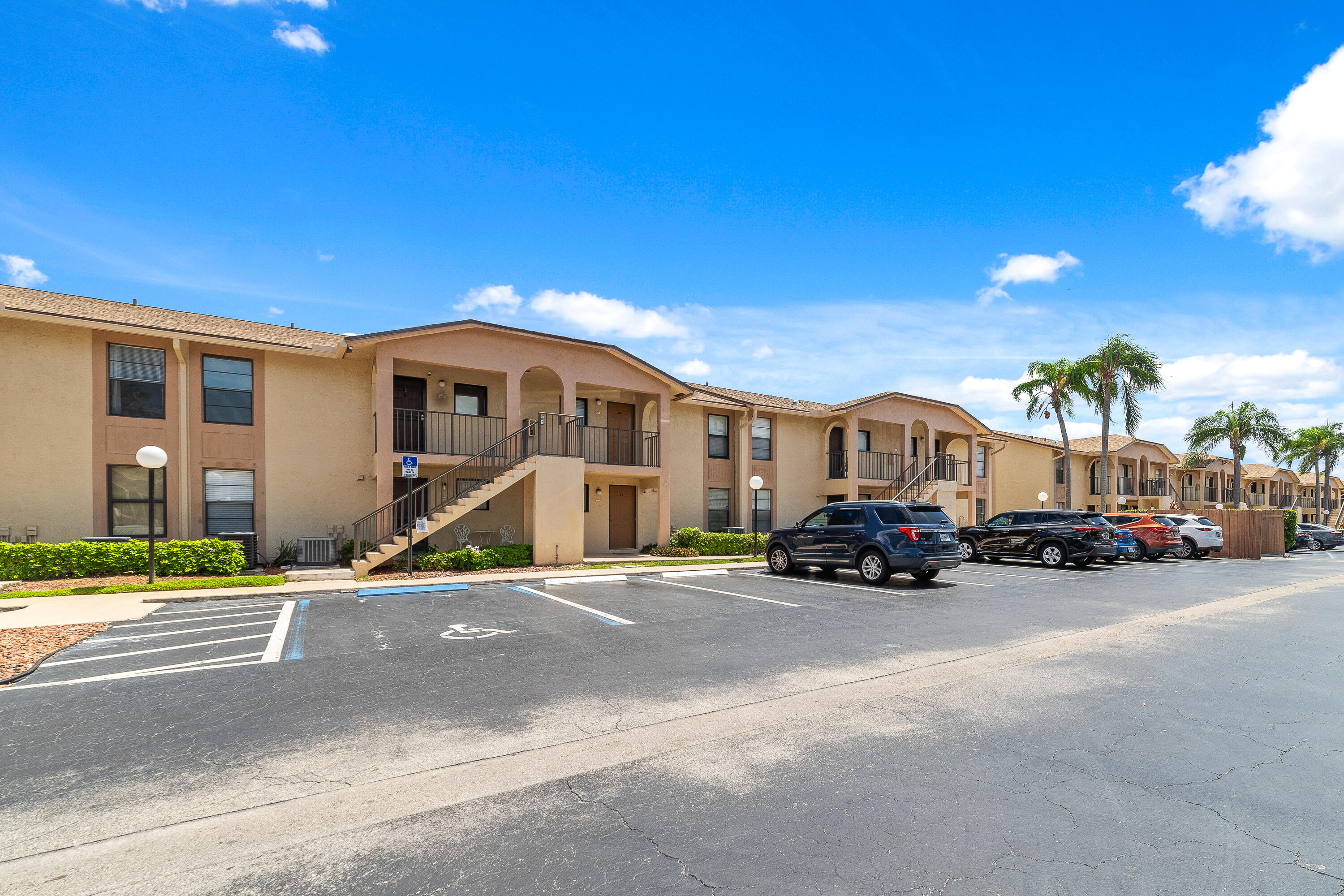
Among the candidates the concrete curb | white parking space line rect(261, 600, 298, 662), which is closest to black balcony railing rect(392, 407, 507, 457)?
the concrete curb

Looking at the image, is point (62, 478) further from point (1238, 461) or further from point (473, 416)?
point (1238, 461)

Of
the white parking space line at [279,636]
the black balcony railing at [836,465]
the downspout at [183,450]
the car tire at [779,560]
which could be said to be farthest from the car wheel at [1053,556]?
the downspout at [183,450]

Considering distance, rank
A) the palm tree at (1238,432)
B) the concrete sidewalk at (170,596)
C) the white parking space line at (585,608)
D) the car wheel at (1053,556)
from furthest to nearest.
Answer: the palm tree at (1238,432)
the car wheel at (1053,556)
the white parking space line at (585,608)
the concrete sidewalk at (170,596)

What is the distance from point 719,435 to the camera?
79.7 feet

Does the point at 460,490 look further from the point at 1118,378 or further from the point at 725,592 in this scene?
the point at 1118,378

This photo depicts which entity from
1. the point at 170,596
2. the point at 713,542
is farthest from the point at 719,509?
the point at 170,596

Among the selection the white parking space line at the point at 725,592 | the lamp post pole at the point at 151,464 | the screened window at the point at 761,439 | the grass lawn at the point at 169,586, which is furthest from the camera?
the screened window at the point at 761,439

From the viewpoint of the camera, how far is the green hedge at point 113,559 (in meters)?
12.7

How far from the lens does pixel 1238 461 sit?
43.8 m

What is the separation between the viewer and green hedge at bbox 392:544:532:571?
15602mm

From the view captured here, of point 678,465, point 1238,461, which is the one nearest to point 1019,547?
point 678,465

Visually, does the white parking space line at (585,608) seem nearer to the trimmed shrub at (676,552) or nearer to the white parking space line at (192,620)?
the white parking space line at (192,620)

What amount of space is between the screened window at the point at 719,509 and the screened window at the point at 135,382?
16143 mm

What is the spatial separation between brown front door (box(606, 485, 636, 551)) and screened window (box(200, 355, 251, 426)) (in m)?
10.2
